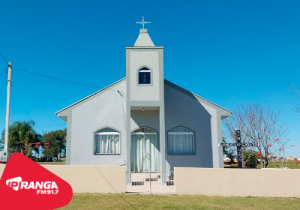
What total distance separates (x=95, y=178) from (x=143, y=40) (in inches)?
359

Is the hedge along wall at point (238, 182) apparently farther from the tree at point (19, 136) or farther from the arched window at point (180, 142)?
the tree at point (19, 136)

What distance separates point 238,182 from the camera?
1085cm

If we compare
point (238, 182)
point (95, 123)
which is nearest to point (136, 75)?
point (95, 123)

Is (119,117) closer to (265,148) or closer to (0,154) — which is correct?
(0,154)

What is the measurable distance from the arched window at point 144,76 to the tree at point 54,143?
39.9 metres

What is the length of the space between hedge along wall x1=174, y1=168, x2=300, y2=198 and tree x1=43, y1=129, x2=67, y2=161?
4365cm

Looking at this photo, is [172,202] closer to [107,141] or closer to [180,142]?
[180,142]

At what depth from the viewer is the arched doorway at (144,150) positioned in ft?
53.1

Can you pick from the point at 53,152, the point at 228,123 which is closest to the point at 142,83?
the point at 228,123

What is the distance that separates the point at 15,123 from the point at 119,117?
86.8 feet

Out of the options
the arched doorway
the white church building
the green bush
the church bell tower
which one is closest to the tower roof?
the white church building

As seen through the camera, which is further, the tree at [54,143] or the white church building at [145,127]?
the tree at [54,143]

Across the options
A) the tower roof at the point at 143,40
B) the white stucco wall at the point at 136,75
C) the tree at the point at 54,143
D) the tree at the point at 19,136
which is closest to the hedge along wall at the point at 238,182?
the white stucco wall at the point at 136,75

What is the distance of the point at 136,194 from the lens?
34.8ft
